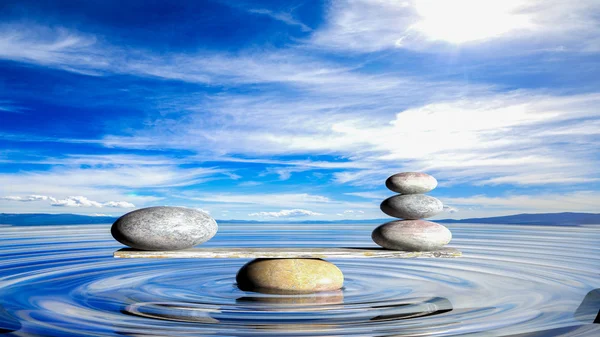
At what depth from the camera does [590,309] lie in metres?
8.70

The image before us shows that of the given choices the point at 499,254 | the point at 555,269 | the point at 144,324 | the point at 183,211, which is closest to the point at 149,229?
the point at 183,211

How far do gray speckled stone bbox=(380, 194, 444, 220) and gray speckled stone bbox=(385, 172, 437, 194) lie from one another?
0.13 metres

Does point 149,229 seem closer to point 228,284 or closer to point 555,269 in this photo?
point 228,284

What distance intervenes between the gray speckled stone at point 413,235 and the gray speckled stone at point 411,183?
2.36 feet

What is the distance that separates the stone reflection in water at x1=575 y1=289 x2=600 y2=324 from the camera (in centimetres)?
788

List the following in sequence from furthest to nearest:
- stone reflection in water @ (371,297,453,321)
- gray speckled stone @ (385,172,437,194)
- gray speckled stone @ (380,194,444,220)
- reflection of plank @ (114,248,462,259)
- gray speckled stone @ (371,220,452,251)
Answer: gray speckled stone @ (385,172,437,194)
gray speckled stone @ (380,194,444,220)
gray speckled stone @ (371,220,452,251)
reflection of plank @ (114,248,462,259)
stone reflection in water @ (371,297,453,321)

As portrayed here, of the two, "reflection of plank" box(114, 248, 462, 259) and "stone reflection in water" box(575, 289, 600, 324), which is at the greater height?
"reflection of plank" box(114, 248, 462, 259)

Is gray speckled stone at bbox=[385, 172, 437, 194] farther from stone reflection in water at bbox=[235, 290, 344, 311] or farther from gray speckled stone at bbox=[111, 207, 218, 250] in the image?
gray speckled stone at bbox=[111, 207, 218, 250]

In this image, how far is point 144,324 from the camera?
755 cm

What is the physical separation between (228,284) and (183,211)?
71.0 inches

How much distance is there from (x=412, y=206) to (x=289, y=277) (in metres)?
3.11

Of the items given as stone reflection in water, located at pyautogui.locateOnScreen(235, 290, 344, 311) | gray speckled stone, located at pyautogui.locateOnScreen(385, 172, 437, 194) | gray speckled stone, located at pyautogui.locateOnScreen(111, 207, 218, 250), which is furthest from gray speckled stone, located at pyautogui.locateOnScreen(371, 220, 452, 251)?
gray speckled stone, located at pyautogui.locateOnScreen(111, 207, 218, 250)

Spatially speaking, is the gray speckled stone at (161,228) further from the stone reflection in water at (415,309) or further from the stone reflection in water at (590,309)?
the stone reflection in water at (590,309)

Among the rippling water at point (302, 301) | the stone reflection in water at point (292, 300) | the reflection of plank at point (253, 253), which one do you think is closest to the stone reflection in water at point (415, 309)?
the rippling water at point (302, 301)
